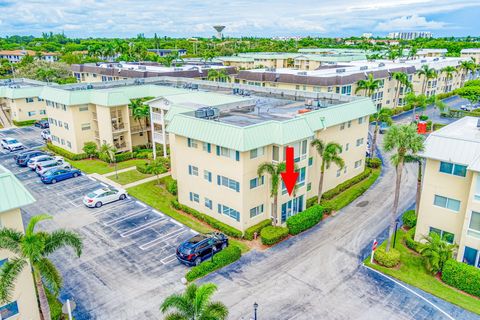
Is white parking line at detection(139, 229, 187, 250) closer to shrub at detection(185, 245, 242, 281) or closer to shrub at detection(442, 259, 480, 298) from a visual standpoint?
shrub at detection(185, 245, 242, 281)

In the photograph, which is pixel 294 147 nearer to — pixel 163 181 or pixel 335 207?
pixel 335 207

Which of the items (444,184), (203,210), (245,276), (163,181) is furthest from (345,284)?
(163,181)

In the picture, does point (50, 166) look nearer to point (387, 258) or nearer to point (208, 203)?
point (208, 203)

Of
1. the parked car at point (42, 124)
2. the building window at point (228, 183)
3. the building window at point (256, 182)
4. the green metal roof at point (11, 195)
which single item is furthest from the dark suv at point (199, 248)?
the parked car at point (42, 124)

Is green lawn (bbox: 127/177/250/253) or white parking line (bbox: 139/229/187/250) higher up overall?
green lawn (bbox: 127/177/250/253)

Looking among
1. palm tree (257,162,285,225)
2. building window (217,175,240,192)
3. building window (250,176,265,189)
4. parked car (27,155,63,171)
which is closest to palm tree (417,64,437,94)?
palm tree (257,162,285,225)

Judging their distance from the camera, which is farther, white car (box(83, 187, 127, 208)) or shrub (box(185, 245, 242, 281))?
white car (box(83, 187, 127, 208))

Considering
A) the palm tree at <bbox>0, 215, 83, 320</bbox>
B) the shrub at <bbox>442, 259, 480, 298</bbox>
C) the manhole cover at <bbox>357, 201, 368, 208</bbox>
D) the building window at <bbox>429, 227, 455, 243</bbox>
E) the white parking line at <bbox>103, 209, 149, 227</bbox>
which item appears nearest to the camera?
the palm tree at <bbox>0, 215, 83, 320</bbox>
